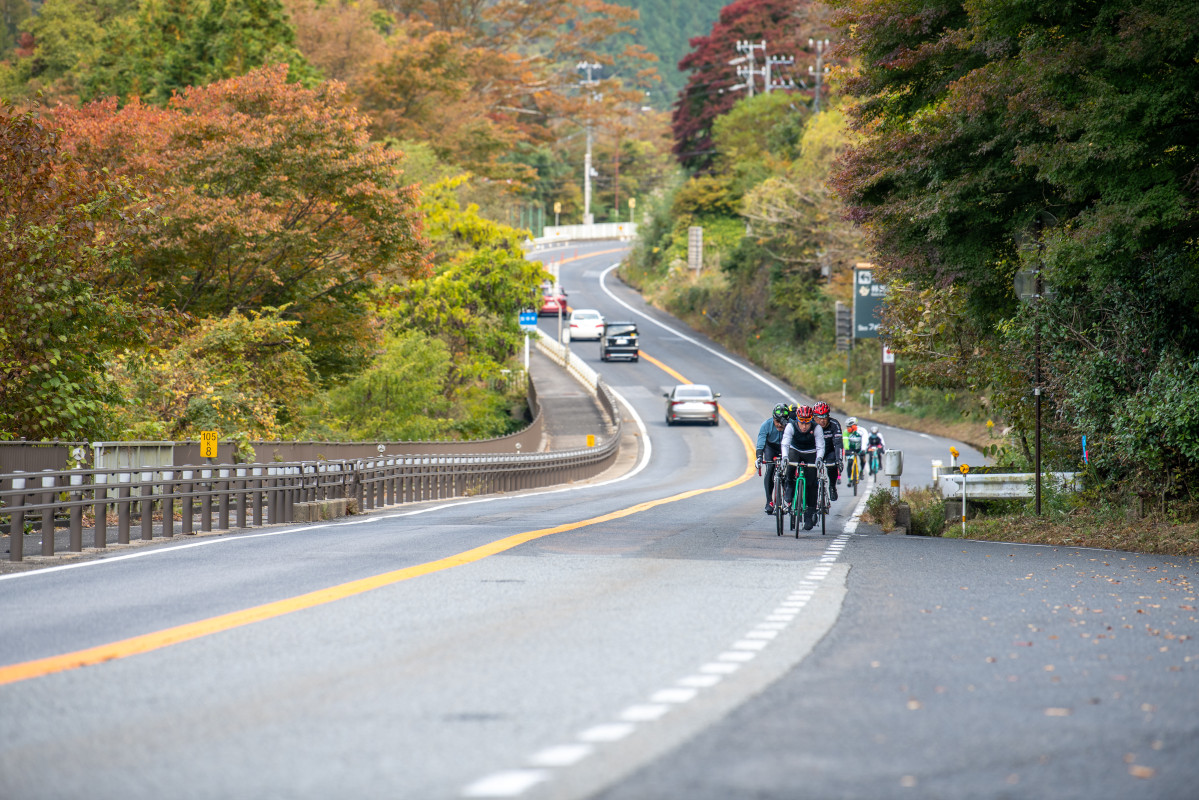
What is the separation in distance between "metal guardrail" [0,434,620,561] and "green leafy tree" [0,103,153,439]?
164cm

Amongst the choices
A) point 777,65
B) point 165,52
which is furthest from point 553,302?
point 165,52

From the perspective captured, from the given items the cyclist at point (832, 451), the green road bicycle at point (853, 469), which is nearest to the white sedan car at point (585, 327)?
the green road bicycle at point (853, 469)

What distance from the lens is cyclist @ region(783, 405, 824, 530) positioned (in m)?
19.5

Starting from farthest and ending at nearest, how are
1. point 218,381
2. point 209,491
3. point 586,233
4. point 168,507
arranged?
point 586,233
point 218,381
point 209,491
point 168,507

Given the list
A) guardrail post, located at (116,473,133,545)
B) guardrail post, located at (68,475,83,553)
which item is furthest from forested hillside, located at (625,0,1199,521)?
guardrail post, located at (68,475,83,553)

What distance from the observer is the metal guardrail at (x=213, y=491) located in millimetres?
15438

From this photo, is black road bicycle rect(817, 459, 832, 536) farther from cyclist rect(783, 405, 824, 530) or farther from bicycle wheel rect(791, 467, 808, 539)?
bicycle wheel rect(791, 467, 808, 539)

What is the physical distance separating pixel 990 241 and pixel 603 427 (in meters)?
38.9

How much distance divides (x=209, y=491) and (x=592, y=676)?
13.0m

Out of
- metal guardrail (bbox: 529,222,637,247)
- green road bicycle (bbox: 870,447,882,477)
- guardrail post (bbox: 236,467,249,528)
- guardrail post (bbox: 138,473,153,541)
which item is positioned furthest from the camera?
metal guardrail (bbox: 529,222,637,247)

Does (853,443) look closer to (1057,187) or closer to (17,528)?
(1057,187)

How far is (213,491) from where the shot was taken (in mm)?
19750

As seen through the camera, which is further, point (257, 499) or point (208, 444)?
point (257, 499)

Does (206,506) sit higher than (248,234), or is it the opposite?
(248,234)
